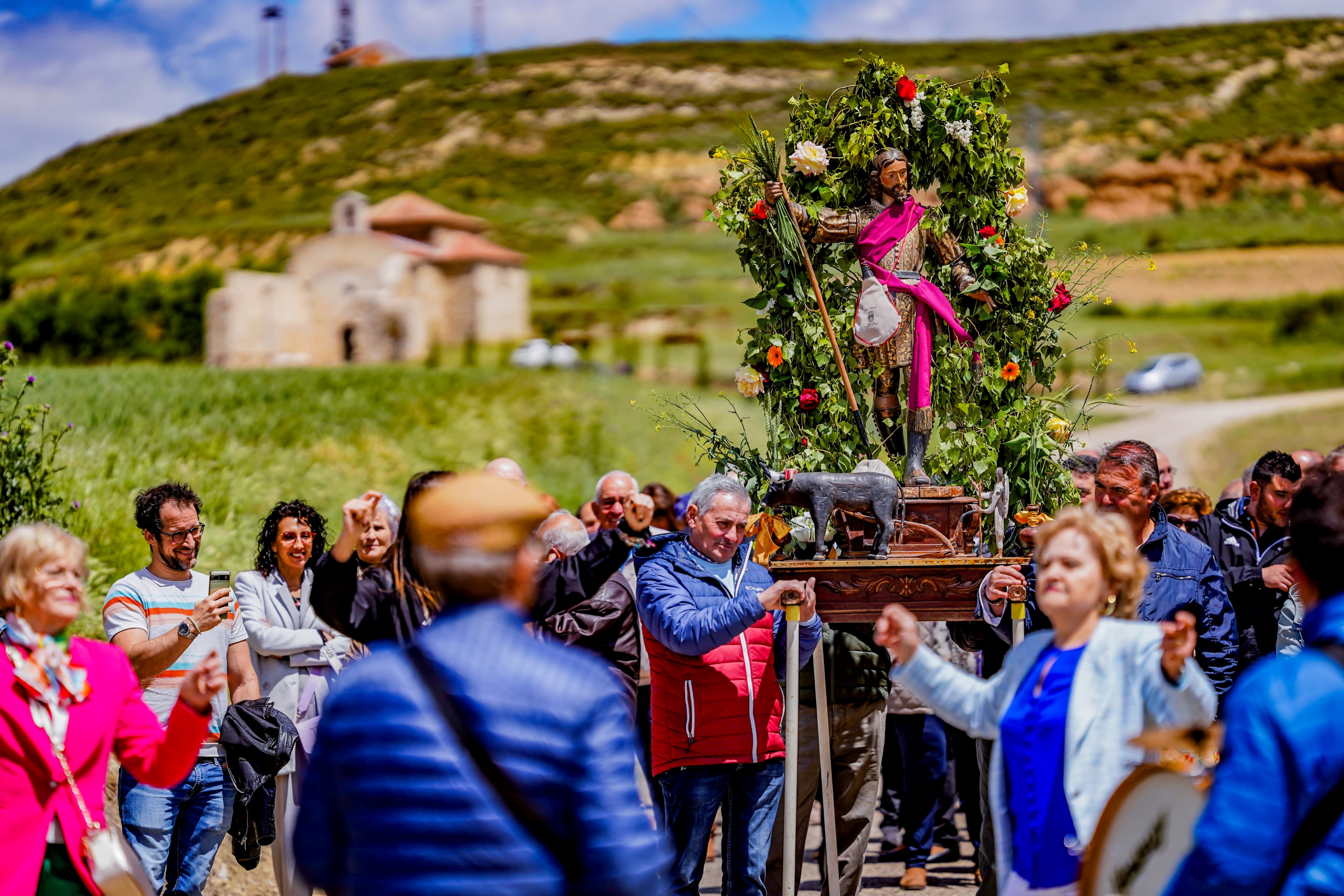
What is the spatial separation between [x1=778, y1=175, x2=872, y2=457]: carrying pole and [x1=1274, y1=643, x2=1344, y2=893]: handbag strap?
361 centimetres

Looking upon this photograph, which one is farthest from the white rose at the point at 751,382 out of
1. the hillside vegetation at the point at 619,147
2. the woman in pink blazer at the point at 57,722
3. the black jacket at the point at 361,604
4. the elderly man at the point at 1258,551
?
the hillside vegetation at the point at 619,147

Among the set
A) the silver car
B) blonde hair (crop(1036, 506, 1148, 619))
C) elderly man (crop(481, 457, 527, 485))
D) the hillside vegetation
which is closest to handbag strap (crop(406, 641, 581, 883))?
blonde hair (crop(1036, 506, 1148, 619))

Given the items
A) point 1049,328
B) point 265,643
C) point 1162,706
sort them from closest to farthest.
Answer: point 1162,706 < point 265,643 < point 1049,328

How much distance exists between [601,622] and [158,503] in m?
2.01

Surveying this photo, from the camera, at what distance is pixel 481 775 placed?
8.35 ft

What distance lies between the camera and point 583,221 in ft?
290

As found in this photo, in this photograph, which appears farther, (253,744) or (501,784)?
(253,744)

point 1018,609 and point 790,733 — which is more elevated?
point 1018,609

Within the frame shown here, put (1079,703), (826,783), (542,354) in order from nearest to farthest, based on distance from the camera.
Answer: (1079,703) → (826,783) → (542,354)

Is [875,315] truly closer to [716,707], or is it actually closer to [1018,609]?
[1018,609]

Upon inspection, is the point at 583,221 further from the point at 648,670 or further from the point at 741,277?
the point at 648,670

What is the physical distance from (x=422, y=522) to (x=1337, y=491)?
1.94 m

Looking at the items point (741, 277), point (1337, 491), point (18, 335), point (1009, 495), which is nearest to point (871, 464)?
point (1009, 495)

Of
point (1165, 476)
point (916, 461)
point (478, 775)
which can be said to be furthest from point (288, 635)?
point (1165, 476)
